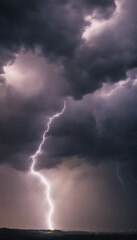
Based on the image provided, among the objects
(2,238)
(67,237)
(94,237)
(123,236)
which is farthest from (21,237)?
(123,236)

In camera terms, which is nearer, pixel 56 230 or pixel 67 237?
pixel 67 237

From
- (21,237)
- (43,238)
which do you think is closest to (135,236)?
(43,238)

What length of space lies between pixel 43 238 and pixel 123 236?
31.0 ft

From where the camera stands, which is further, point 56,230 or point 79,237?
point 56,230

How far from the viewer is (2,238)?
33.1 m

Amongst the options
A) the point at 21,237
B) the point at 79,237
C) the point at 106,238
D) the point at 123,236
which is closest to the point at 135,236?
the point at 123,236

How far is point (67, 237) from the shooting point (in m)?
33.9

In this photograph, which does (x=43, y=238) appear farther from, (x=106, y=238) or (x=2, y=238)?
(x=106, y=238)

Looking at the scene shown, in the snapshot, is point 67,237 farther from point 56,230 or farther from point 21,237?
point 56,230

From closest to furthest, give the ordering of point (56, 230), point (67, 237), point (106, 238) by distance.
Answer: point (106, 238) → point (67, 237) → point (56, 230)

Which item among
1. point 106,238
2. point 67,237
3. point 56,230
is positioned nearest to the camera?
point 106,238

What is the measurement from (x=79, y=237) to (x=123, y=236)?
5110 mm

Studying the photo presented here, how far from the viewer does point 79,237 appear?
33.3 metres

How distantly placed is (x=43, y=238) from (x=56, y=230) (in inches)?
418
